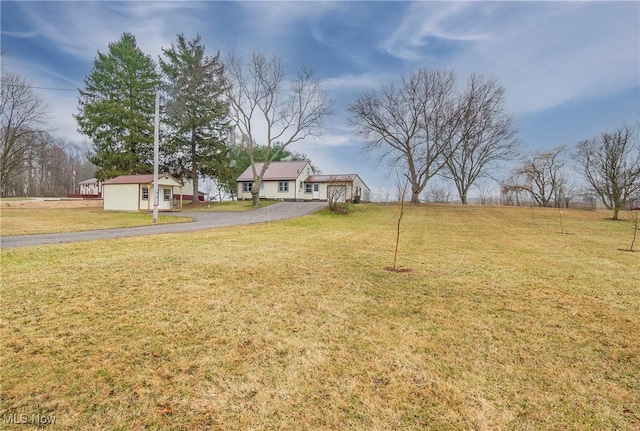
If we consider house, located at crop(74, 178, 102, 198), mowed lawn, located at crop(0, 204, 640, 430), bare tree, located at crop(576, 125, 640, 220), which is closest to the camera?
mowed lawn, located at crop(0, 204, 640, 430)

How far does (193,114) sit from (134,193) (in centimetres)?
1119

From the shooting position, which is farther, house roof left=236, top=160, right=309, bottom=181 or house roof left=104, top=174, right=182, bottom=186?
house roof left=236, top=160, right=309, bottom=181

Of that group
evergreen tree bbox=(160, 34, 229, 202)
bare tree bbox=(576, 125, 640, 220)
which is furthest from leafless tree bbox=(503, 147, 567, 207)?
Result: evergreen tree bbox=(160, 34, 229, 202)

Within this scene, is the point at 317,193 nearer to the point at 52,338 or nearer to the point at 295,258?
the point at 295,258

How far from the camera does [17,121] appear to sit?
31.5 meters

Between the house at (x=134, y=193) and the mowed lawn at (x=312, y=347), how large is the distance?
2154 cm

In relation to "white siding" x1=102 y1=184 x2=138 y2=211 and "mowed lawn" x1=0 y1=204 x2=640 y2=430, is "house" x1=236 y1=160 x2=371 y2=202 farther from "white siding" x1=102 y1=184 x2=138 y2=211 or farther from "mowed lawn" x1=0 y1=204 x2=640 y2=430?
"mowed lawn" x1=0 y1=204 x2=640 y2=430

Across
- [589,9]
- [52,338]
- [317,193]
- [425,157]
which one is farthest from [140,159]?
[589,9]

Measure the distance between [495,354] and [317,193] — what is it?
34131mm

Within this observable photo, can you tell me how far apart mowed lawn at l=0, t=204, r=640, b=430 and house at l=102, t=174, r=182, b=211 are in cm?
2154

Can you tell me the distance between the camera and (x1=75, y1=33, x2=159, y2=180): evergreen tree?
101 ft

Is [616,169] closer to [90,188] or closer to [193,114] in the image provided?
[193,114]

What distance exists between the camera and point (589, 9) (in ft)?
35.1
